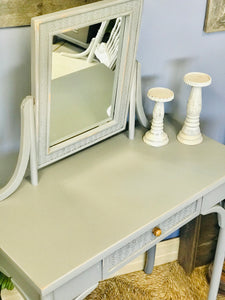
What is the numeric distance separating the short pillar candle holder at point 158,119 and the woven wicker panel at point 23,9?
43 cm

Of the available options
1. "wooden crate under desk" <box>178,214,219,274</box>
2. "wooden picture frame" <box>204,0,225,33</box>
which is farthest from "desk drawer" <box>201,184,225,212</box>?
"wooden picture frame" <box>204,0,225,33</box>

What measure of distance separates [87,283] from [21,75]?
648mm

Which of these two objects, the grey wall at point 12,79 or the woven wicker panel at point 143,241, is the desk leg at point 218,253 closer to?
the woven wicker panel at point 143,241

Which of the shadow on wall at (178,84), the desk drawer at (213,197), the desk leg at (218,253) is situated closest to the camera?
the desk drawer at (213,197)

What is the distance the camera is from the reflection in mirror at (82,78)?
1.41 meters

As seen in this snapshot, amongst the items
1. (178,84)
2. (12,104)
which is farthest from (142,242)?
(178,84)

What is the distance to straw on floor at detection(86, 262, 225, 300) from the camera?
224 cm

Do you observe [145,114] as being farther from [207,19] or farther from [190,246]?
[190,246]

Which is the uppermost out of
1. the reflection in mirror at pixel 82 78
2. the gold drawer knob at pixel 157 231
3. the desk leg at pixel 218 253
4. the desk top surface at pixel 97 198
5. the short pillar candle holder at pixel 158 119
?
the reflection in mirror at pixel 82 78

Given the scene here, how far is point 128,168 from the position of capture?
1648 millimetres

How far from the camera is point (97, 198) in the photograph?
1513 mm

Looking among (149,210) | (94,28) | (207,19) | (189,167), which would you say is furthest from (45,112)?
(207,19)

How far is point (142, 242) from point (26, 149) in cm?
44

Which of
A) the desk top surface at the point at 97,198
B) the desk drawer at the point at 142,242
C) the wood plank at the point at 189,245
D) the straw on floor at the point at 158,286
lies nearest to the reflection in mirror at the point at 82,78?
the desk top surface at the point at 97,198
